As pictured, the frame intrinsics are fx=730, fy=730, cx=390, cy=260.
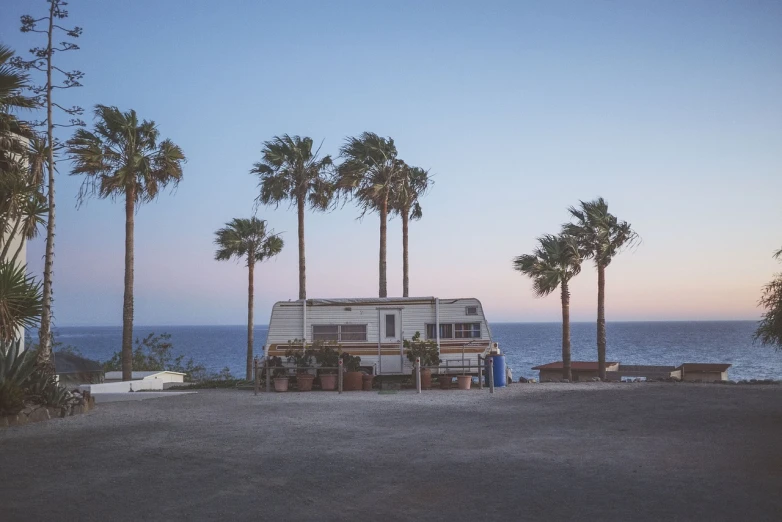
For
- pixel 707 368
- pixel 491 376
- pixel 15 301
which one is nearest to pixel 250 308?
pixel 491 376

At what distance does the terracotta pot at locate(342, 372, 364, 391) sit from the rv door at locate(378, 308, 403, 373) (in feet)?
3.37

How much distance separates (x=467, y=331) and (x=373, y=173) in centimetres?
908

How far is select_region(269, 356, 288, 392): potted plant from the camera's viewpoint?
70.5ft

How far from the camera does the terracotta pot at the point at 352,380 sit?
21.6 metres

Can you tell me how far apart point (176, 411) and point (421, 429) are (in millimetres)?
6418

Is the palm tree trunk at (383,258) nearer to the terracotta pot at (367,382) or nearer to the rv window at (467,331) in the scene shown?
the rv window at (467,331)

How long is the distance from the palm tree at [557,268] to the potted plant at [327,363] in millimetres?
10075

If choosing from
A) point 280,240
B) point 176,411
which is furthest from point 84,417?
point 280,240

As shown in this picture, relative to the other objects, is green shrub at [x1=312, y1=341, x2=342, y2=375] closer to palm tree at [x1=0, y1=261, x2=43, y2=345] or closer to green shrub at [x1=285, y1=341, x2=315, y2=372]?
green shrub at [x1=285, y1=341, x2=315, y2=372]

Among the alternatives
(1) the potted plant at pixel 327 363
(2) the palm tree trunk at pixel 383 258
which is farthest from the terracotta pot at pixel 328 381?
(2) the palm tree trunk at pixel 383 258

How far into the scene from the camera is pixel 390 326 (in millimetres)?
22547

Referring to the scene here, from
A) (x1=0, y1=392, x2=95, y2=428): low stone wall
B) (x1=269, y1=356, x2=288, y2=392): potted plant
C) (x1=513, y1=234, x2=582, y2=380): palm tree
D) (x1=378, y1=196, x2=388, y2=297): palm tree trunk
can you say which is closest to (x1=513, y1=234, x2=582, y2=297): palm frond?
(x1=513, y1=234, x2=582, y2=380): palm tree

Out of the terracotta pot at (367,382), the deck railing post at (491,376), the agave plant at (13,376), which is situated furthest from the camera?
the terracotta pot at (367,382)

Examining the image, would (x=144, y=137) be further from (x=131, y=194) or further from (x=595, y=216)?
(x=595, y=216)
